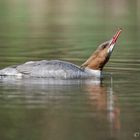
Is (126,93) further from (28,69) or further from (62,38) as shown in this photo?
(62,38)

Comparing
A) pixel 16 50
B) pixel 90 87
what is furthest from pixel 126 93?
pixel 16 50

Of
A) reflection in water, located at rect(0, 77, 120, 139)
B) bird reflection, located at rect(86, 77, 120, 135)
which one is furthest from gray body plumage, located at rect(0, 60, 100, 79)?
bird reflection, located at rect(86, 77, 120, 135)

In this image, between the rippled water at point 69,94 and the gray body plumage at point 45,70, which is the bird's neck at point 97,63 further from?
the gray body plumage at point 45,70

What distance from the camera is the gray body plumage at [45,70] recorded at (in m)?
20.1

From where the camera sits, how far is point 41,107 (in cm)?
1683

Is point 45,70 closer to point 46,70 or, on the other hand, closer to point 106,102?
point 46,70

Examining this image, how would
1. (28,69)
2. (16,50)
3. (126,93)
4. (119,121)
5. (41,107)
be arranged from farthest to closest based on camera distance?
(16,50)
(28,69)
(126,93)
(41,107)
(119,121)

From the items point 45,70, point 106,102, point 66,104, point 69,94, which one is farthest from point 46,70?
point 66,104

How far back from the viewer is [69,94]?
718 inches

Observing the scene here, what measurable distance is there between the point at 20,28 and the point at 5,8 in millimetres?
14420

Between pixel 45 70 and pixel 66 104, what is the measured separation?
3.04m

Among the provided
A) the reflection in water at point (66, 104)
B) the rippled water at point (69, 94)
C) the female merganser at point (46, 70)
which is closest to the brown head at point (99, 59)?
the rippled water at point (69, 94)

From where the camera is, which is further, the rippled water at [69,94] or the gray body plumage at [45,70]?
the gray body plumage at [45,70]

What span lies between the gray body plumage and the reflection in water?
0.20 m
